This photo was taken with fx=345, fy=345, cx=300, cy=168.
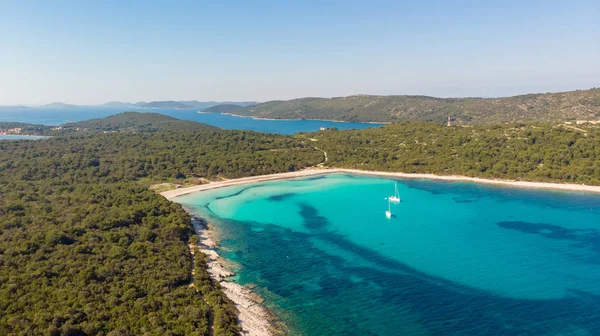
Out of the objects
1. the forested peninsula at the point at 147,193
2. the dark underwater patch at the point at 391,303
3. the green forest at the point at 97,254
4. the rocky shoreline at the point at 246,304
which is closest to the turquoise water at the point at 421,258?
the dark underwater patch at the point at 391,303

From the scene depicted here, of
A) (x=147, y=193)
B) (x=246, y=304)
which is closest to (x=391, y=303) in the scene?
(x=246, y=304)

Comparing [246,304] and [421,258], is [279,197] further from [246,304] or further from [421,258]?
[246,304]

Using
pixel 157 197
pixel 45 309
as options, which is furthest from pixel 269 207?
pixel 45 309

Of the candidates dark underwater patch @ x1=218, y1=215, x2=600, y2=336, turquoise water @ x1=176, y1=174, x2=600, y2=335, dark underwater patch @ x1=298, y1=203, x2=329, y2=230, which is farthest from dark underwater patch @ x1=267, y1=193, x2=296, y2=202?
dark underwater patch @ x1=218, y1=215, x2=600, y2=336

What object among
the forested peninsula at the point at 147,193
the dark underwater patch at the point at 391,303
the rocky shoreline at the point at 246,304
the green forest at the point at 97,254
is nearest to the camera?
the green forest at the point at 97,254

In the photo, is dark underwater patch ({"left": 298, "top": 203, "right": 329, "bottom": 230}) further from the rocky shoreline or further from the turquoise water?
the rocky shoreline

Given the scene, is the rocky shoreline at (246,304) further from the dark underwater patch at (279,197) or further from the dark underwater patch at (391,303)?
the dark underwater patch at (279,197)
